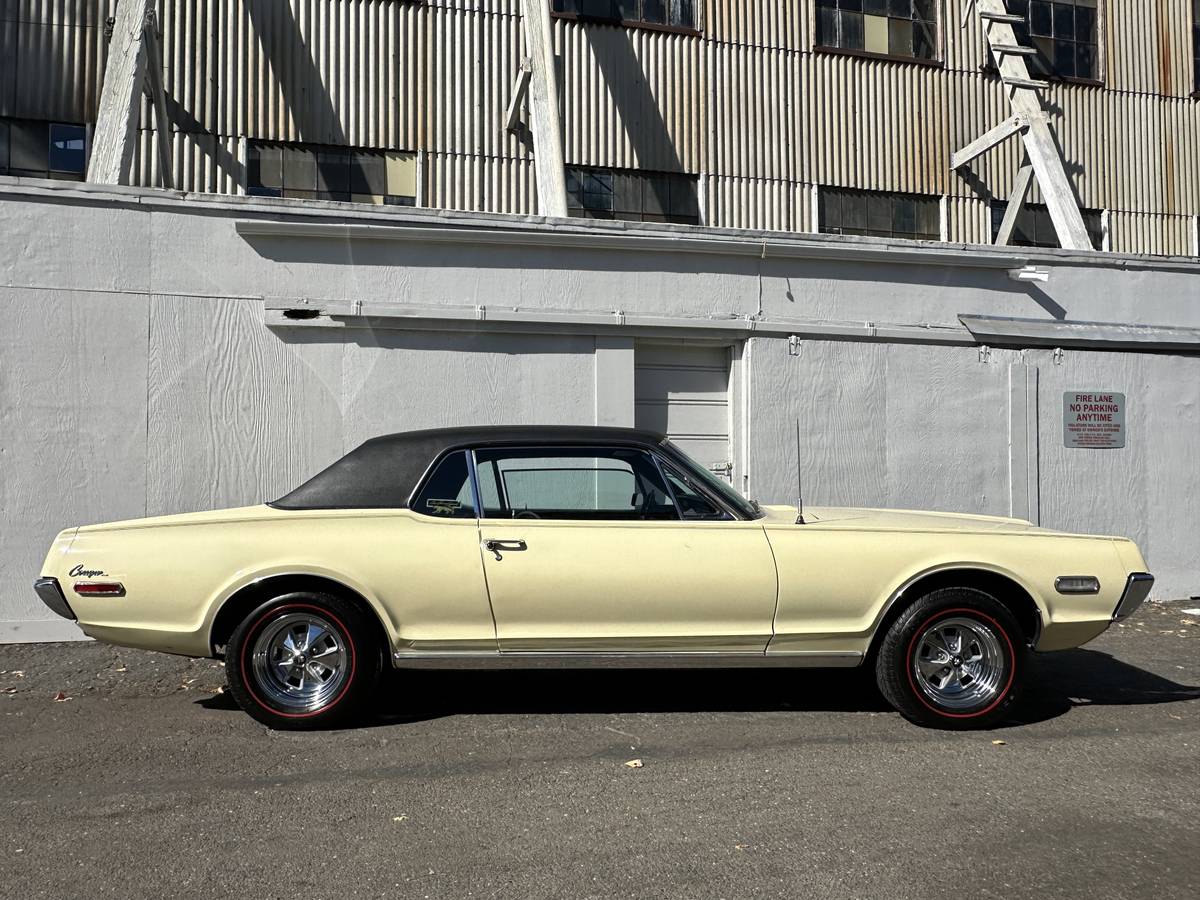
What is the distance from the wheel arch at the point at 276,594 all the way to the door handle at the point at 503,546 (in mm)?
617

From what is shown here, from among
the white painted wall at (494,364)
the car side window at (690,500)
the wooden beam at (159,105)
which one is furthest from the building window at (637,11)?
the car side window at (690,500)

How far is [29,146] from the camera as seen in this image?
12070 millimetres

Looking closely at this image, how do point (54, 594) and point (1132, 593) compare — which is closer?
point (54, 594)

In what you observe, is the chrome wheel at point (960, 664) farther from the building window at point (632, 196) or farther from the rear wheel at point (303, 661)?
the building window at point (632, 196)

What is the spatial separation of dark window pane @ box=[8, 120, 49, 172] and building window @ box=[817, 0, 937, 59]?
9.91 metres

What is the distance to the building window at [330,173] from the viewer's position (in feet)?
41.3

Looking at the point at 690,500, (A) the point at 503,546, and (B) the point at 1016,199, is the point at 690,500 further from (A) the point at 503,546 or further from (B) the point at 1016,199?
(B) the point at 1016,199

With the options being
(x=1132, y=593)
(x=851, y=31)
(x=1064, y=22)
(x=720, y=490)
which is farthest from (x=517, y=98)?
(x=1132, y=593)

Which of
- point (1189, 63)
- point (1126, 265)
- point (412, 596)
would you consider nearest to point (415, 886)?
point (412, 596)

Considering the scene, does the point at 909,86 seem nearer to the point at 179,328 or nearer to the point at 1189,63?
the point at 1189,63

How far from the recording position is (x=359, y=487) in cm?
529

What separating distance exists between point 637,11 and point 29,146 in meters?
7.61

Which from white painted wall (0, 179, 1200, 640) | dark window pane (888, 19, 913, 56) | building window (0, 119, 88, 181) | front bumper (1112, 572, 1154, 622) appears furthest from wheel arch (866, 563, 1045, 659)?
dark window pane (888, 19, 913, 56)

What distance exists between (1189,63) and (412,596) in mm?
15896
